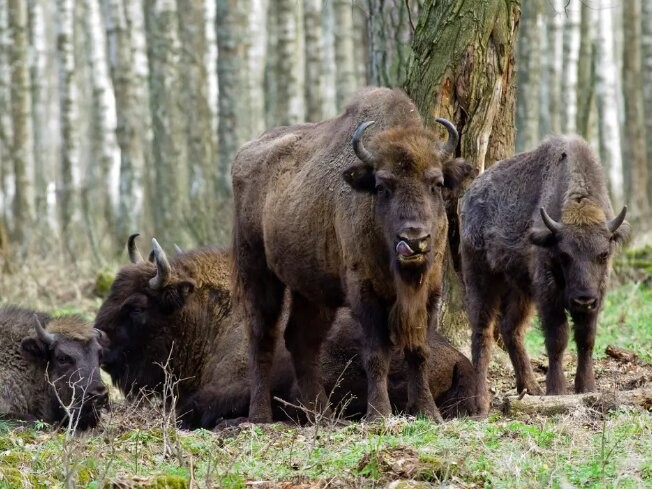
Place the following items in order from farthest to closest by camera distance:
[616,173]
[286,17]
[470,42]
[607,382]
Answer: [616,173], [286,17], [470,42], [607,382]

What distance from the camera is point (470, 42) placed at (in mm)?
10312

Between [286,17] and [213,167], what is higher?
[286,17]

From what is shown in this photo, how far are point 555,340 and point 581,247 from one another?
0.82m

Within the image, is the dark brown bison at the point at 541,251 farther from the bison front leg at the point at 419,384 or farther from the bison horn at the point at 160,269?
the bison horn at the point at 160,269

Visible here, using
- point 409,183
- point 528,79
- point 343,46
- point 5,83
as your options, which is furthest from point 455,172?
point 5,83

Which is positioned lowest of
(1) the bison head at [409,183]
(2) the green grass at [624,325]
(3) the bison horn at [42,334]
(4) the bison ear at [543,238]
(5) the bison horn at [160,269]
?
(2) the green grass at [624,325]

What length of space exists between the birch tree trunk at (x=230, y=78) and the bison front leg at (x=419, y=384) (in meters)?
10.9

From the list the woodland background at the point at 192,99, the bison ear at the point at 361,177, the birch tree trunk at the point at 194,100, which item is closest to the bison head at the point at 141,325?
the bison ear at the point at 361,177

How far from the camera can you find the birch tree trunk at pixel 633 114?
26328mm

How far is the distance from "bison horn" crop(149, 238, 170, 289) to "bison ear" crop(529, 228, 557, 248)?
3155 mm

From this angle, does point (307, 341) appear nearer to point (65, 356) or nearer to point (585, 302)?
point (65, 356)

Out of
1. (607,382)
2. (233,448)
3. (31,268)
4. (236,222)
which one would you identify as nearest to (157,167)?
(31,268)

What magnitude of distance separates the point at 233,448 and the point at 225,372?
9.65 ft

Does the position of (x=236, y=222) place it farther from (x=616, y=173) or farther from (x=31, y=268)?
(x=616, y=173)
